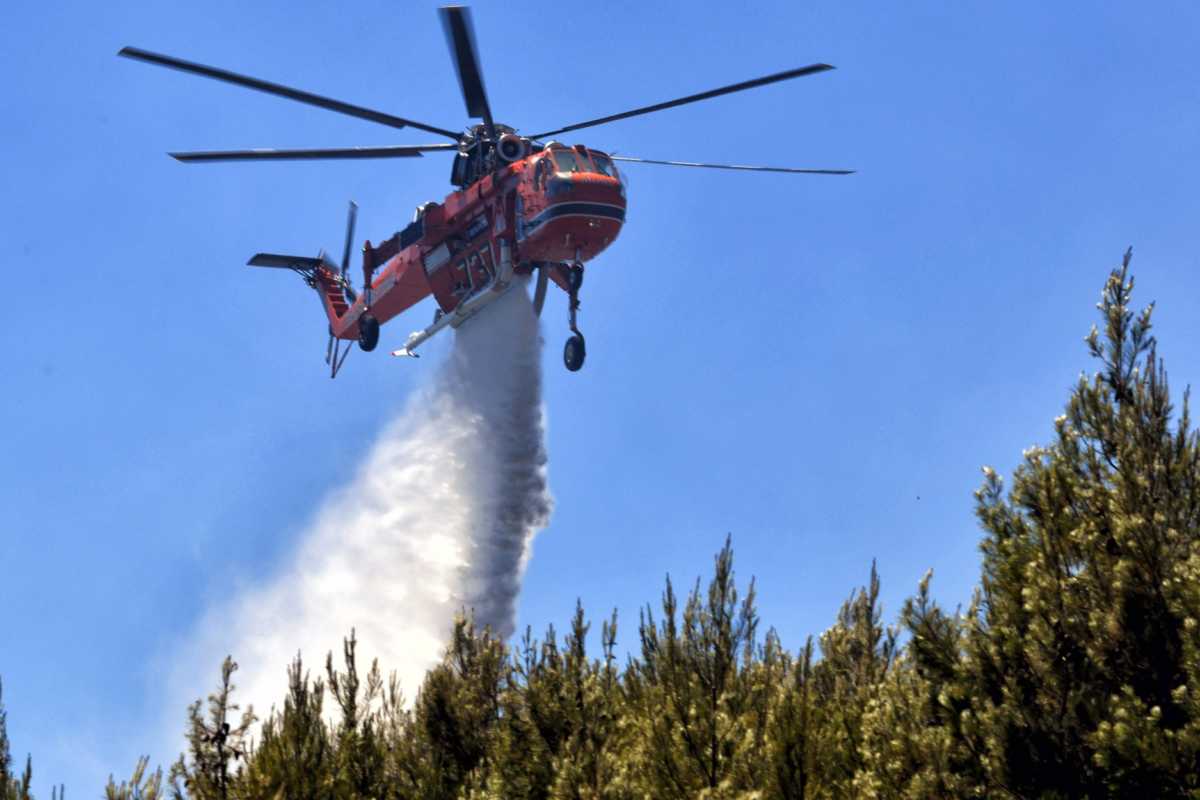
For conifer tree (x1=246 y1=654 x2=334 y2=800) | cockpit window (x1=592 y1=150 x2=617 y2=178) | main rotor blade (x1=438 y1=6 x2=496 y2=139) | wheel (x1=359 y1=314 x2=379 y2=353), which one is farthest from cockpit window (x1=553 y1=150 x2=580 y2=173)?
conifer tree (x1=246 y1=654 x2=334 y2=800)

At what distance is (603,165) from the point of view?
121 ft

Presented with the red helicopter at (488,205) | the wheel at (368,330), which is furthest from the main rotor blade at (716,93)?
the wheel at (368,330)

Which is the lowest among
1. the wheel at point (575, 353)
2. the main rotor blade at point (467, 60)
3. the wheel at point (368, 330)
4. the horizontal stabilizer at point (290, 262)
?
the wheel at point (575, 353)

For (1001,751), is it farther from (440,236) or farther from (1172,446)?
(440,236)

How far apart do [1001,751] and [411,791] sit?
30.2 feet

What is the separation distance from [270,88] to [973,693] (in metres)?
23.4

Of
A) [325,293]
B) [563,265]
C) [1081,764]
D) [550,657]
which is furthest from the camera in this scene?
[325,293]

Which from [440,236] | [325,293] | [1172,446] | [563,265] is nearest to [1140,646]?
[1172,446]

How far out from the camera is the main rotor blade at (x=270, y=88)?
31.2 m

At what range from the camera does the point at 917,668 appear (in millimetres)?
17438

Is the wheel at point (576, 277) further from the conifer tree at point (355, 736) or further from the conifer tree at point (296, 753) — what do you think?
the conifer tree at point (296, 753)

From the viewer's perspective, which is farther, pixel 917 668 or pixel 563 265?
pixel 563 265

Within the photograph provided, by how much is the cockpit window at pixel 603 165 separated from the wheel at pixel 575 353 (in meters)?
4.71

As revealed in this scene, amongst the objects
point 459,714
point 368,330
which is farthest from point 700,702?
point 368,330
